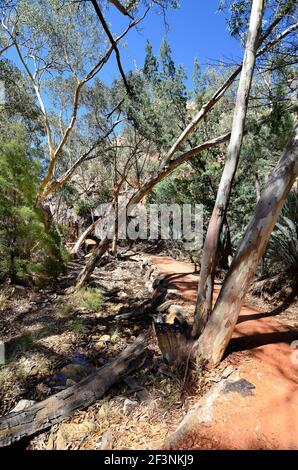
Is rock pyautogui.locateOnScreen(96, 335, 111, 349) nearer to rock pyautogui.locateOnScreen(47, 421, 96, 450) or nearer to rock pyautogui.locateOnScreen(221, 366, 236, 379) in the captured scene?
rock pyautogui.locateOnScreen(47, 421, 96, 450)

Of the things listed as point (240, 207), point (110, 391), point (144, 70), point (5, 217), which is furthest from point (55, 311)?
point (144, 70)

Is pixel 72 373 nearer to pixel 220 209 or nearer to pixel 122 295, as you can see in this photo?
pixel 220 209

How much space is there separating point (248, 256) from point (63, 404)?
209 cm

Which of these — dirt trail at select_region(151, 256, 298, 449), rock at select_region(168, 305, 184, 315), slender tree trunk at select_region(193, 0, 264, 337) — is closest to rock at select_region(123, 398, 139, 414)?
dirt trail at select_region(151, 256, 298, 449)

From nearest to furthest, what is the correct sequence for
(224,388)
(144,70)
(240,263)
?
(224,388)
(240,263)
(144,70)

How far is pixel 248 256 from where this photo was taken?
2340 mm

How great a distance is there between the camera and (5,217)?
526cm

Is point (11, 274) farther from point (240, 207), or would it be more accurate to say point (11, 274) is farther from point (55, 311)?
point (240, 207)

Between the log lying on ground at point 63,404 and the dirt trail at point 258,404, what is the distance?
0.96 m

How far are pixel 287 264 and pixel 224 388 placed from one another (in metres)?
2.49

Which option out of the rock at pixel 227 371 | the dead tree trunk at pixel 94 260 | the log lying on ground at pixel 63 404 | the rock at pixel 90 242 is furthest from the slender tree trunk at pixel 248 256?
the rock at pixel 90 242

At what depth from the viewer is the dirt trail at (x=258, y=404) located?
5.70 feet

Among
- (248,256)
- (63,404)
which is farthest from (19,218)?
(248,256)

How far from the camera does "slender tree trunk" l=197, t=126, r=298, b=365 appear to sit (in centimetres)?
230
